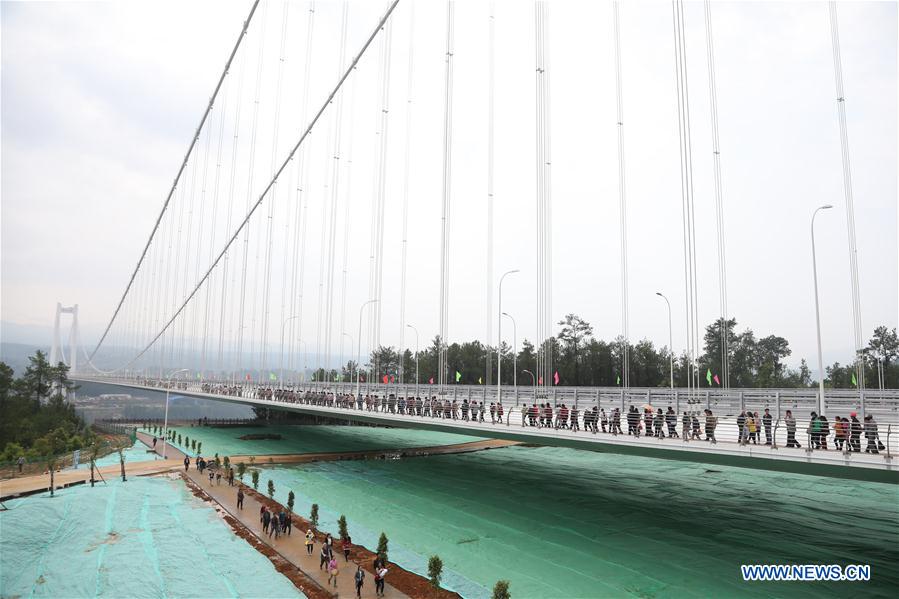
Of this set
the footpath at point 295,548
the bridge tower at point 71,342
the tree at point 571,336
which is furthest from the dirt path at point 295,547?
the bridge tower at point 71,342

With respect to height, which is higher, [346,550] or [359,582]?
[359,582]

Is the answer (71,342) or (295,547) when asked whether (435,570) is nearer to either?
(295,547)

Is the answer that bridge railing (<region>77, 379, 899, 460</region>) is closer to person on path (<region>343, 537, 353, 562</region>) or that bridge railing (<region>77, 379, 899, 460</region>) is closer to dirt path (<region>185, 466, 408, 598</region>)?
person on path (<region>343, 537, 353, 562</region>)

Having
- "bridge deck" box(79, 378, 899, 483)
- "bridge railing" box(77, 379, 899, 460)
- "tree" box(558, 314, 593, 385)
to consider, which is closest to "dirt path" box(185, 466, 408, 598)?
"bridge deck" box(79, 378, 899, 483)

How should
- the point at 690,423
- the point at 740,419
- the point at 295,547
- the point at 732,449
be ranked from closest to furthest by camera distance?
1. the point at 732,449
2. the point at 740,419
3. the point at 690,423
4. the point at 295,547

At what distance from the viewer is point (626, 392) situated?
2464 cm

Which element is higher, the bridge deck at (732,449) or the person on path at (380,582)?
the bridge deck at (732,449)

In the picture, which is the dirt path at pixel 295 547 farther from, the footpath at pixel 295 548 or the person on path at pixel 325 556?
the person on path at pixel 325 556

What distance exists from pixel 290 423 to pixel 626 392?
6558 centimetres

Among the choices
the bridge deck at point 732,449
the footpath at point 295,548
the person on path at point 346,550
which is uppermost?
the bridge deck at point 732,449

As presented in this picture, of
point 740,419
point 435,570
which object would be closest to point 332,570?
point 435,570

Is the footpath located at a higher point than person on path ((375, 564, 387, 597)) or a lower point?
lower

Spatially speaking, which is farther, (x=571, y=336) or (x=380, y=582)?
(x=571, y=336)

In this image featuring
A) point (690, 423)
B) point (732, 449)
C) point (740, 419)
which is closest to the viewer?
point (732, 449)
